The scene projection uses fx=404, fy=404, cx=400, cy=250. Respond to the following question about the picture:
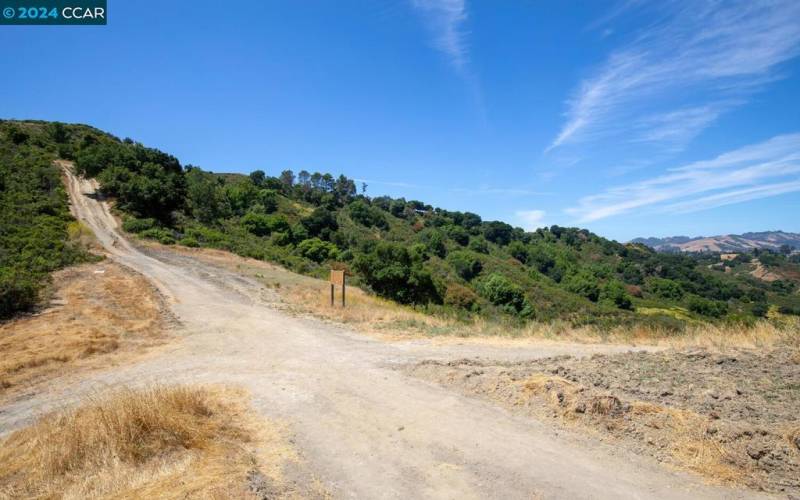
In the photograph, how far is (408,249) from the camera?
47781 mm

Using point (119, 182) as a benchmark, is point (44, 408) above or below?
below

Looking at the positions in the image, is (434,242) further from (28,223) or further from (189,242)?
(28,223)

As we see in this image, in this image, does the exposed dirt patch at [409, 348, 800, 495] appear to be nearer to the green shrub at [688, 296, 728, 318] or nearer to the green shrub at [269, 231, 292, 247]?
the green shrub at [269, 231, 292, 247]

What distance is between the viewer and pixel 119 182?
46219 mm

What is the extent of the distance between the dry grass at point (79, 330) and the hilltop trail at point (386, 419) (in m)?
1.23

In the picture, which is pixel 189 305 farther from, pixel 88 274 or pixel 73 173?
pixel 73 173

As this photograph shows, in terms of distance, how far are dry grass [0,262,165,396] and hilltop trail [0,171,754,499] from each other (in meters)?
1.23

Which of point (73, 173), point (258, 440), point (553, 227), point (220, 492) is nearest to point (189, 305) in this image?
point (258, 440)

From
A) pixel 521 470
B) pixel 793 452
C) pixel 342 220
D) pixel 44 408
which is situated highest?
pixel 342 220

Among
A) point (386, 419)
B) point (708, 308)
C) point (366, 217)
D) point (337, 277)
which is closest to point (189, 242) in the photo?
point (337, 277)

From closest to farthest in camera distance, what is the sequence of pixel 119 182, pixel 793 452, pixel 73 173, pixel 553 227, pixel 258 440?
pixel 793 452
pixel 258 440
pixel 119 182
pixel 73 173
pixel 553 227

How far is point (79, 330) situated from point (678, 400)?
48.4ft

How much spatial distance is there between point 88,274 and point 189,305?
32.2ft

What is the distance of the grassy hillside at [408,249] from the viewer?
1606 inches
